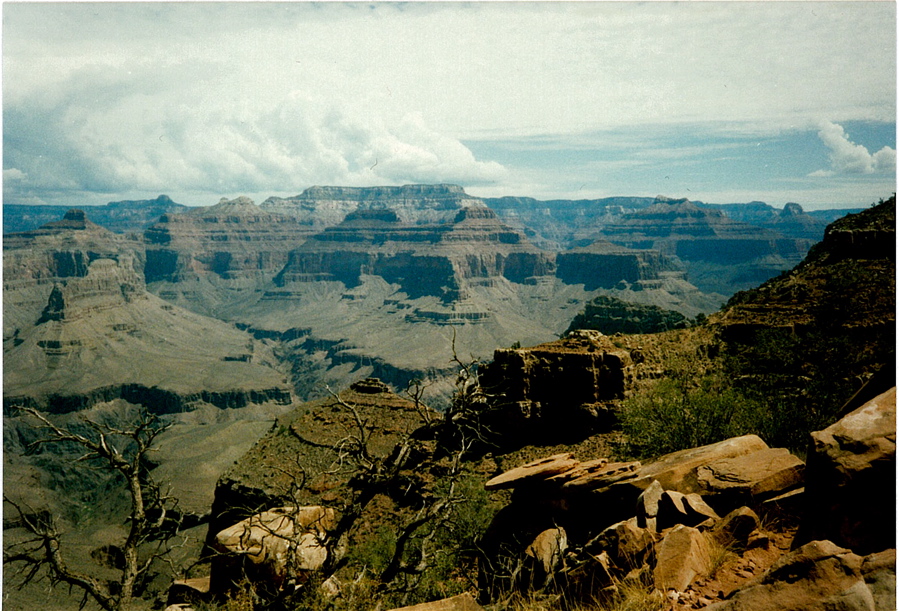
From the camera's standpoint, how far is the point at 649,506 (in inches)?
556

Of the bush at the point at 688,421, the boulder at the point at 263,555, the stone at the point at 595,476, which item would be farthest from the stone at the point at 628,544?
the bush at the point at 688,421

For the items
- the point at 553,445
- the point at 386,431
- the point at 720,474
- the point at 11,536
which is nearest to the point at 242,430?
Answer: the point at 11,536

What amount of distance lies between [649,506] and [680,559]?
2.50 m

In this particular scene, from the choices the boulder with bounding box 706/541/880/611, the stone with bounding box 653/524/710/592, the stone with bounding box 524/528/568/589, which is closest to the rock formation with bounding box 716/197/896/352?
the stone with bounding box 524/528/568/589

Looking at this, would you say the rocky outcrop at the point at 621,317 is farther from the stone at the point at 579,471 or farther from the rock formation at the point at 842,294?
the stone at the point at 579,471

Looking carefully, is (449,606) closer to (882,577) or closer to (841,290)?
(882,577)

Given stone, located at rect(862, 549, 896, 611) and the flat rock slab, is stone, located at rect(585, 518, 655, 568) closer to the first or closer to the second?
stone, located at rect(862, 549, 896, 611)

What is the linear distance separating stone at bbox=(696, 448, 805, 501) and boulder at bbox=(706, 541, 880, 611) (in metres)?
4.29

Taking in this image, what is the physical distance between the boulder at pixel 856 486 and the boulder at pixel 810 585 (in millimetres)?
1055

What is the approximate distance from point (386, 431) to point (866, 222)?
4632cm

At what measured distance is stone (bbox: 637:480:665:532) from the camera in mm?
13750

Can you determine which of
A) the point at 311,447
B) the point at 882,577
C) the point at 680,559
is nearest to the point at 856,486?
the point at 882,577

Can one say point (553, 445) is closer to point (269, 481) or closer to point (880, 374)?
point (880, 374)

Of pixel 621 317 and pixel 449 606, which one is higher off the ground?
pixel 449 606
